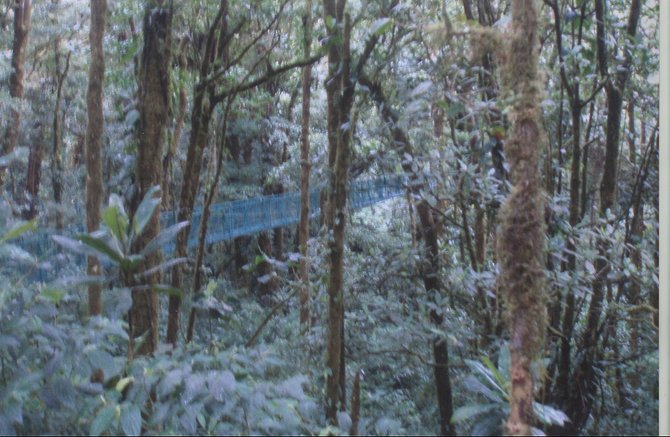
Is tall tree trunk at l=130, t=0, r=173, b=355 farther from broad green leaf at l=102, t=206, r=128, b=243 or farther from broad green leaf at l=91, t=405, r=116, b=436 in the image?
broad green leaf at l=91, t=405, r=116, b=436

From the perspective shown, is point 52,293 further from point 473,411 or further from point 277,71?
point 277,71

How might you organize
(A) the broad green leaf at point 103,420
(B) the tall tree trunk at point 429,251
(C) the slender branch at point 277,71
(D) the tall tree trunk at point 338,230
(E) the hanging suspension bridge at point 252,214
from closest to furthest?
(A) the broad green leaf at point 103,420 < (D) the tall tree trunk at point 338,230 < (B) the tall tree trunk at point 429,251 < (C) the slender branch at point 277,71 < (E) the hanging suspension bridge at point 252,214

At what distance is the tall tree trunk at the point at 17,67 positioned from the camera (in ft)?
21.3

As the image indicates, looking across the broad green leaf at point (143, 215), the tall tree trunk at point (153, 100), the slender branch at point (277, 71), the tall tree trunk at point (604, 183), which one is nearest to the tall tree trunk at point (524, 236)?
the tall tree trunk at point (604, 183)

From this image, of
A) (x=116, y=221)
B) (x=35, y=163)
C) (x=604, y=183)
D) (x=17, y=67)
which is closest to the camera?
(x=116, y=221)

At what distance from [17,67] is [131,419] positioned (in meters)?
6.29

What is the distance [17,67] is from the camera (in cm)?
652

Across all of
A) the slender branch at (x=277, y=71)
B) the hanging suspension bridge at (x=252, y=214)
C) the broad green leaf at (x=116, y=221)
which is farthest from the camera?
the hanging suspension bridge at (x=252, y=214)

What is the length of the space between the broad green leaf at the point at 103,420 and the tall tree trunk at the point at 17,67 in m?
5.86

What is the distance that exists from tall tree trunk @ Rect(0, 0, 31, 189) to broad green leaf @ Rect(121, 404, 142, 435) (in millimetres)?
5881

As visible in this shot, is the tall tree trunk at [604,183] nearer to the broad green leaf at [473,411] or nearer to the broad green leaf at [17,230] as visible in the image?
the broad green leaf at [473,411]

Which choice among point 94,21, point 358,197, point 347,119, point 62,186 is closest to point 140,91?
point 94,21

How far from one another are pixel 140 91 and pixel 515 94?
1895mm

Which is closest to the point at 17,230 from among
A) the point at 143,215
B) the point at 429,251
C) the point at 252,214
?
the point at 143,215
